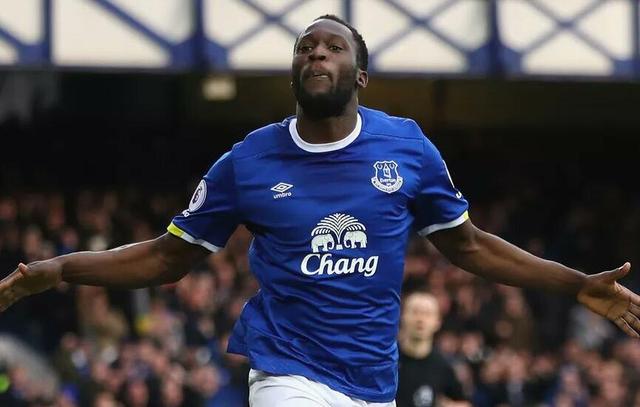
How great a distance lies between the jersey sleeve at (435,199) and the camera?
5.57 meters

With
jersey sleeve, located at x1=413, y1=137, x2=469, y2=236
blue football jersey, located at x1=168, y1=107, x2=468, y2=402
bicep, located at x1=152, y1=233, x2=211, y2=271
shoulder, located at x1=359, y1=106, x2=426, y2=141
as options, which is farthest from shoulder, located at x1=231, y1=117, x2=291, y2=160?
jersey sleeve, located at x1=413, y1=137, x2=469, y2=236

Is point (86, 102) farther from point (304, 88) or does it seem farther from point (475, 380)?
point (304, 88)

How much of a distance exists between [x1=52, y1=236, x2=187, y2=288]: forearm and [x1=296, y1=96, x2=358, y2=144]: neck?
0.68 meters

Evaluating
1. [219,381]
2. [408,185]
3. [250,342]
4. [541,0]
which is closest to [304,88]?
[408,185]

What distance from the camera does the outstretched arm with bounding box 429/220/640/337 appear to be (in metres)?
5.63

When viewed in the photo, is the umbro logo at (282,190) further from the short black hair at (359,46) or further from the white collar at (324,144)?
the short black hair at (359,46)

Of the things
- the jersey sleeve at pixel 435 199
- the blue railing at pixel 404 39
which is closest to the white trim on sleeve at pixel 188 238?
the jersey sleeve at pixel 435 199

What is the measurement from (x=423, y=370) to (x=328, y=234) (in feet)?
11.8

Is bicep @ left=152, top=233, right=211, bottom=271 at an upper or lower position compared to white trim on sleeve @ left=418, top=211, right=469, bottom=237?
lower

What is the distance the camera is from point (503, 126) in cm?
2178

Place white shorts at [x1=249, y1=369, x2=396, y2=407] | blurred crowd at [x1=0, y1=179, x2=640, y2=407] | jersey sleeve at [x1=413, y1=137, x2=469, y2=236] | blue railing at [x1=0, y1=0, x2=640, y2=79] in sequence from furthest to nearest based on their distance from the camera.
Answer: blue railing at [x1=0, y1=0, x2=640, y2=79], blurred crowd at [x1=0, y1=179, x2=640, y2=407], jersey sleeve at [x1=413, y1=137, x2=469, y2=236], white shorts at [x1=249, y1=369, x2=396, y2=407]

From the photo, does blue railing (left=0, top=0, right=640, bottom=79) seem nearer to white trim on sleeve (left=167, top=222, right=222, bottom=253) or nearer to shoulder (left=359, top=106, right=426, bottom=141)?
white trim on sleeve (left=167, top=222, right=222, bottom=253)

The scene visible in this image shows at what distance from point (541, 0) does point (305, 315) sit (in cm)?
1284

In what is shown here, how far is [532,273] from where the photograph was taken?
18.7 ft
